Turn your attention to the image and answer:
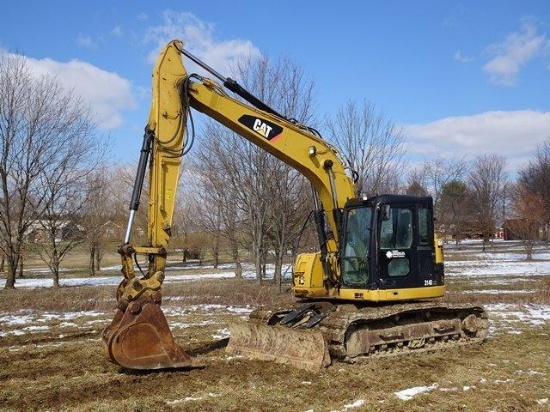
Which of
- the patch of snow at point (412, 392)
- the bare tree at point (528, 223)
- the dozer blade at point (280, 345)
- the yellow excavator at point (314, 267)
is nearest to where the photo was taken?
the patch of snow at point (412, 392)

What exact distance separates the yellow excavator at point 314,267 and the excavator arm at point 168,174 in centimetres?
2

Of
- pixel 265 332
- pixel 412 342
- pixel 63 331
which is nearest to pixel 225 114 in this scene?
pixel 265 332

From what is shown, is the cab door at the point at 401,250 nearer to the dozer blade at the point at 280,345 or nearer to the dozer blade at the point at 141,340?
the dozer blade at the point at 280,345

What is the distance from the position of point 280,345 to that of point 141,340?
2289 millimetres

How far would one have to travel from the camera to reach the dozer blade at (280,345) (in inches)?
325

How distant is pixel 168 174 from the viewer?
8469mm

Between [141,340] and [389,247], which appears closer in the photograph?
[141,340]

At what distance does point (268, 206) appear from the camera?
22.2 metres

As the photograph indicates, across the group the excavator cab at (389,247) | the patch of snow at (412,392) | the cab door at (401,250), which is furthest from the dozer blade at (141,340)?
the cab door at (401,250)

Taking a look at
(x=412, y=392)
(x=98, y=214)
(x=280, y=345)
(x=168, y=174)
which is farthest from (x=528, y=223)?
(x=168, y=174)

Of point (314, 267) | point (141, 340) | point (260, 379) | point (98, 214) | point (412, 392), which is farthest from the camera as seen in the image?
point (98, 214)

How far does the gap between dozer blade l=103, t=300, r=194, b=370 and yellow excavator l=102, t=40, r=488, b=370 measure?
0.01 m

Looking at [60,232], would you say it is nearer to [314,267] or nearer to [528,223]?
[314,267]

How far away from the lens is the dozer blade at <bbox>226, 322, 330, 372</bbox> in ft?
27.1
